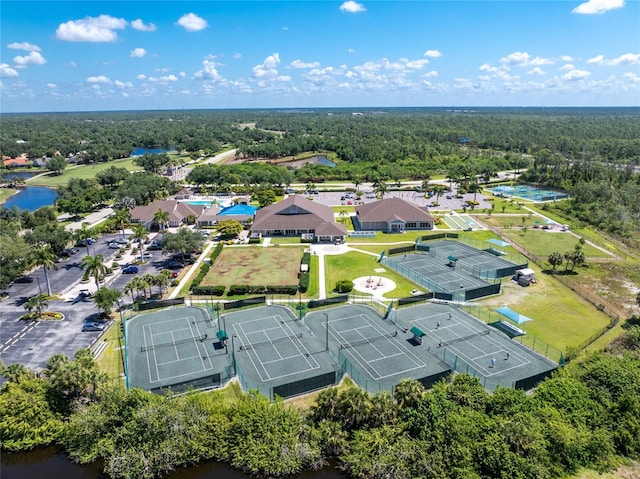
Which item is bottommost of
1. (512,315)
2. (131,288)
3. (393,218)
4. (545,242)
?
(545,242)

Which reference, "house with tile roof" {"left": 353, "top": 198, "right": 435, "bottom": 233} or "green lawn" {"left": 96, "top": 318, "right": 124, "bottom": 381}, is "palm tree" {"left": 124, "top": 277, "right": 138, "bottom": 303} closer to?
Answer: "green lawn" {"left": 96, "top": 318, "right": 124, "bottom": 381}

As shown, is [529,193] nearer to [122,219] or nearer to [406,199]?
[406,199]

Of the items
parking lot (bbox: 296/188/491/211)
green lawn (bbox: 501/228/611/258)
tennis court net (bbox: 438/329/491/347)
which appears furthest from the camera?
parking lot (bbox: 296/188/491/211)

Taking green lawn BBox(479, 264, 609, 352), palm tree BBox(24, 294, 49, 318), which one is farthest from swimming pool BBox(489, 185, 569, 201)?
palm tree BBox(24, 294, 49, 318)

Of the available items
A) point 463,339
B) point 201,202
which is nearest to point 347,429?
point 463,339

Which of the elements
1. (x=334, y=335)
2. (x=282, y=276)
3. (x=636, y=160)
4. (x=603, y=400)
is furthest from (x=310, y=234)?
(x=636, y=160)

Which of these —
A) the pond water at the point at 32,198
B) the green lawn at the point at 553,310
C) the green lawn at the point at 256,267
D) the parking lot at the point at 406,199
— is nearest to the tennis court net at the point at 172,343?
the green lawn at the point at 256,267

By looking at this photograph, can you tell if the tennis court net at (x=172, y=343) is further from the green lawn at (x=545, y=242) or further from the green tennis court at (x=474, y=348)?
the green lawn at (x=545, y=242)

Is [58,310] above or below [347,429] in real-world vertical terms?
below
